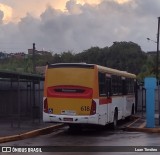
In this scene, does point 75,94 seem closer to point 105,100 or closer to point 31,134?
point 105,100

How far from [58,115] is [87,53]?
240 ft

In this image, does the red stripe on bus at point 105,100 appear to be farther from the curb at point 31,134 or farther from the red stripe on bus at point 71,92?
the curb at point 31,134

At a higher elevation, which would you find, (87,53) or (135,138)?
(87,53)

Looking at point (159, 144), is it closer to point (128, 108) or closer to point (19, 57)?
point (128, 108)

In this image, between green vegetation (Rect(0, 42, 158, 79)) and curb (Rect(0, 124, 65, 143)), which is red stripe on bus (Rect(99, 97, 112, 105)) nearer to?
curb (Rect(0, 124, 65, 143))

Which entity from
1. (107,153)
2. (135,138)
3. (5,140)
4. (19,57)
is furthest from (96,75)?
(19,57)

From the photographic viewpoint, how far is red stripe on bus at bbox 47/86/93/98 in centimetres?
2017

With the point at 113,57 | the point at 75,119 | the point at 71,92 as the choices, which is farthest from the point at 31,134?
the point at 113,57

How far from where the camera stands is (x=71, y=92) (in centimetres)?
2034

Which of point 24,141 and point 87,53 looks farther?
point 87,53

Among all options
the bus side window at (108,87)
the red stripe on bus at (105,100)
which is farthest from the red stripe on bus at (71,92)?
the bus side window at (108,87)

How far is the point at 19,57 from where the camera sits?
289 feet

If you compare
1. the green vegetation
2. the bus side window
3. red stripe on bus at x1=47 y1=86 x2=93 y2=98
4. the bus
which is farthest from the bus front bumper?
the green vegetation

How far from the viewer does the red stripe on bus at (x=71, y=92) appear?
20.2m
